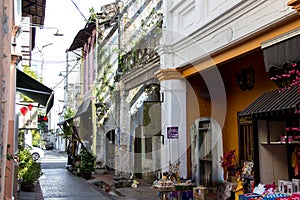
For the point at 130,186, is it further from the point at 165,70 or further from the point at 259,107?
the point at 259,107

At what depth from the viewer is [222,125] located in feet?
35.9

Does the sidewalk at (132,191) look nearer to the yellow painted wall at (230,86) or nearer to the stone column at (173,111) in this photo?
the stone column at (173,111)

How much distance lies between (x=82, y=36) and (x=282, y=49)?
20.9 meters

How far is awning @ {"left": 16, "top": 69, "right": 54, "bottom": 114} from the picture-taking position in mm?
10047

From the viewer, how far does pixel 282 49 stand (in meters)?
6.12

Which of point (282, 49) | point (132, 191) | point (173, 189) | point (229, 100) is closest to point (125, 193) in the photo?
point (132, 191)

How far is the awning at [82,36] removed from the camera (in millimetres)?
23894

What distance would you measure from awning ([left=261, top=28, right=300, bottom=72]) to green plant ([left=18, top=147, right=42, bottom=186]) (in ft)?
30.3

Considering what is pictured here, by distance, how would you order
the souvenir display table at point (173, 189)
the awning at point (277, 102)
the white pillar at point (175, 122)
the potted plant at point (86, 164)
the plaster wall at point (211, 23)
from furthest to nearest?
the potted plant at point (86, 164) → the white pillar at point (175, 122) → the souvenir display table at point (173, 189) → the plaster wall at point (211, 23) → the awning at point (277, 102)

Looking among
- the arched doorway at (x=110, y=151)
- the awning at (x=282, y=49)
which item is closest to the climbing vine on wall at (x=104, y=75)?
the arched doorway at (x=110, y=151)

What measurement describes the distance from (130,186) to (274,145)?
7432 mm

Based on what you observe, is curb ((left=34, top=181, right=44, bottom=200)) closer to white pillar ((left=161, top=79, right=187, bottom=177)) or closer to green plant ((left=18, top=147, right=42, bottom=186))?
green plant ((left=18, top=147, right=42, bottom=186))

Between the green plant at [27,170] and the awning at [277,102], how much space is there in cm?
860

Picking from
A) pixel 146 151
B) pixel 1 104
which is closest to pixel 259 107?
pixel 1 104
